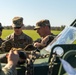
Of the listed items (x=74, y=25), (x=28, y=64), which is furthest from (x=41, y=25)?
(x=28, y=64)

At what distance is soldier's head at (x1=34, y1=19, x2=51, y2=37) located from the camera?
8.07m

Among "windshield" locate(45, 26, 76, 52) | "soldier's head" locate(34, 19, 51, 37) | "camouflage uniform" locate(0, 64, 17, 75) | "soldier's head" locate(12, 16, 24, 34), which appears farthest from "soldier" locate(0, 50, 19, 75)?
"soldier's head" locate(12, 16, 24, 34)

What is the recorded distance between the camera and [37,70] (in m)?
4.50

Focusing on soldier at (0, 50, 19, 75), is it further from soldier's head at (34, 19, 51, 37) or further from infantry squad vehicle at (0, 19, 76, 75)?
soldier's head at (34, 19, 51, 37)

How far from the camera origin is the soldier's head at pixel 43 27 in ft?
26.5

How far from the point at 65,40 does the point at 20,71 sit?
4.71 feet

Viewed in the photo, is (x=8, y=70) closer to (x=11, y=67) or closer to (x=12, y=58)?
(x=11, y=67)

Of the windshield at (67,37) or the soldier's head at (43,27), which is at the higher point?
the windshield at (67,37)

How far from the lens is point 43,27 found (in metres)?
8.16

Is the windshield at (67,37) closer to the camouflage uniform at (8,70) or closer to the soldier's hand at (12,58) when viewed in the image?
the soldier's hand at (12,58)

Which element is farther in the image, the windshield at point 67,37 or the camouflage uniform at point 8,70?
the windshield at point 67,37

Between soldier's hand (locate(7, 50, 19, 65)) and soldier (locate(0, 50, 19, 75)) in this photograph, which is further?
soldier's hand (locate(7, 50, 19, 65))

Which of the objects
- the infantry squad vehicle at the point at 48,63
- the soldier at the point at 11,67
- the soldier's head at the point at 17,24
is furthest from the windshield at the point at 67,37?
the soldier's head at the point at 17,24

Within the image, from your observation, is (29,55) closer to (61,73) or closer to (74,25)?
(61,73)
